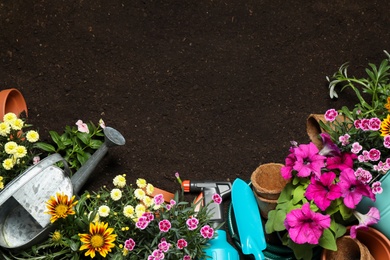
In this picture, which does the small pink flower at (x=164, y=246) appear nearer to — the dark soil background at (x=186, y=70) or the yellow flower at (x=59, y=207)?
the yellow flower at (x=59, y=207)

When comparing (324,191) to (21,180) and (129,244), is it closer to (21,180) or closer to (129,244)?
(129,244)

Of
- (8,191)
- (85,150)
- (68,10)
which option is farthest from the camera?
(68,10)

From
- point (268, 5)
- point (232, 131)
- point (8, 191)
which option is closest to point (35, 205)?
point (8, 191)

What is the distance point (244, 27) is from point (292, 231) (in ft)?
2.95

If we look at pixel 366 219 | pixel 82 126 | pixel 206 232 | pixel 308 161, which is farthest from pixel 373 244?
pixel 82 126

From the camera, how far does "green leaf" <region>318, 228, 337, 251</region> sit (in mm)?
1588

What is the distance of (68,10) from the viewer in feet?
6.59

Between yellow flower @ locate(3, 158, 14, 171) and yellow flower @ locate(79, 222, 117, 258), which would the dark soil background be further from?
yellow flower @ locate(79, 222, 117, 258)

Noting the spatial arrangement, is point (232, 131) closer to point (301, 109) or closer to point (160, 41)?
point (301, 109)

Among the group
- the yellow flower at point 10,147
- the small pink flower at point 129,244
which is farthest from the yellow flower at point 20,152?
the small pink flower at point 129,244

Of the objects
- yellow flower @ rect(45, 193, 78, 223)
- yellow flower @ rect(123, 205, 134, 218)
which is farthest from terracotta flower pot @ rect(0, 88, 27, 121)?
yellow flower @ rect(123, 205, 134, 218)

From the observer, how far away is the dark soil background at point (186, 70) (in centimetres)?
193

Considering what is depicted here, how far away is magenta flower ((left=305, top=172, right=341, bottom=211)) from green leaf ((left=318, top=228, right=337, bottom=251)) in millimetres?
99

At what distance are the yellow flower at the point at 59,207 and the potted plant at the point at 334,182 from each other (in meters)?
0.66
